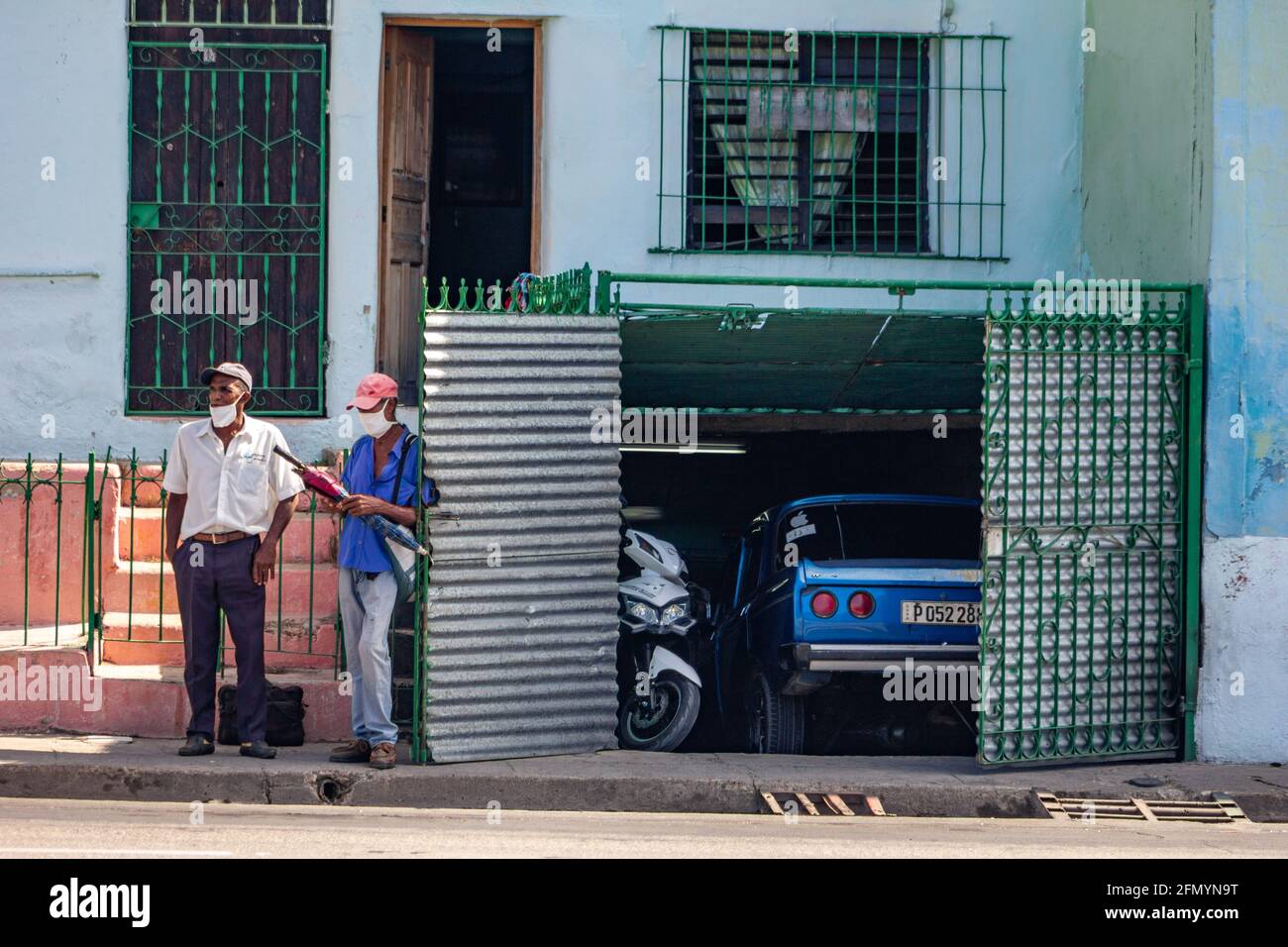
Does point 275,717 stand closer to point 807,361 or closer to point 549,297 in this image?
point 549,297

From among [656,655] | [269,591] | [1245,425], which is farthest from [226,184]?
[1245,425]

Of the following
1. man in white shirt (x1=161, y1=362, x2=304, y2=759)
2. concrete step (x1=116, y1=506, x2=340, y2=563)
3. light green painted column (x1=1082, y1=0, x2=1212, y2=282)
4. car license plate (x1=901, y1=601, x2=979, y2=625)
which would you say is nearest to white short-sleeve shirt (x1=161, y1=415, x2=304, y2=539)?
man in white shirt (x1=161, y1=362, x2=304, y2=759)

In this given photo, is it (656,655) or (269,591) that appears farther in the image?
(269,591)

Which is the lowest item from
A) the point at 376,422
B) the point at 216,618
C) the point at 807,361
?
the point at 216,618

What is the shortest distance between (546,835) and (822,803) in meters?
1.59

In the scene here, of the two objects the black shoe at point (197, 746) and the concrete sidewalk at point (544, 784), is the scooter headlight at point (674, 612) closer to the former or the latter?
the concrete sidewalk at point (544, 784)

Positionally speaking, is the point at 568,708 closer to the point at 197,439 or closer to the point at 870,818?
the point at 870,818

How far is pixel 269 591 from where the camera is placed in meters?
9.66

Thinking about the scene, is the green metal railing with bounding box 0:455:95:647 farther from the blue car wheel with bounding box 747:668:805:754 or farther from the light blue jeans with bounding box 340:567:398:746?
the blue car wheel with bounding box 747:668:805:754

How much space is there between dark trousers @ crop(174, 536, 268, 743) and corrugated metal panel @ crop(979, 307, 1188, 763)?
3692mm

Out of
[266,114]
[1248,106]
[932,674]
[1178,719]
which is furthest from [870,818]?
[266,114]

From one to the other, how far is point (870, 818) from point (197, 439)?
3.79 meters

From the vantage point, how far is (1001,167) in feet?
37.8

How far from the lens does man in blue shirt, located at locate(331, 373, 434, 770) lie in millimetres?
8133
